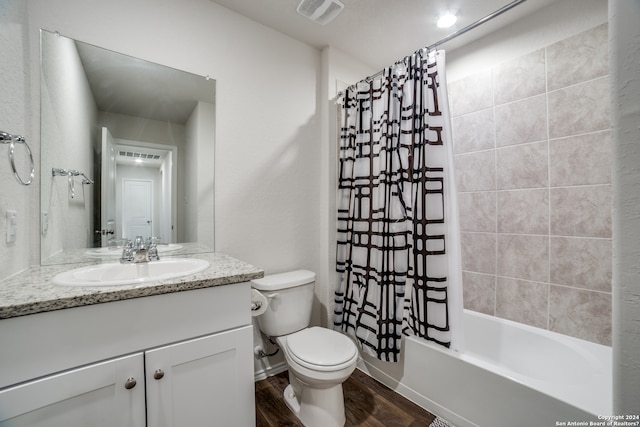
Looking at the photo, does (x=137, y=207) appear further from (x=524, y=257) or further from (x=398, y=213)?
(x=524, y=257)

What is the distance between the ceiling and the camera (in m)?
1.60

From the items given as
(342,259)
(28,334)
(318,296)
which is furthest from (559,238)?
(28,334)

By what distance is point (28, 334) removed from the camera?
2.47ft

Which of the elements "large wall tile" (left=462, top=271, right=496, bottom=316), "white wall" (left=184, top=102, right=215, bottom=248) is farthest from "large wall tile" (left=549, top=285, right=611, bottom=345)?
"white wall" (left=184, top=102, right=215, bottom=248)

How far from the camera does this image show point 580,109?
4.95ft

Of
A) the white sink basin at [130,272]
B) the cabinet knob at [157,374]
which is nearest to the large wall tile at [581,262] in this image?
the white sink basin at [130,272]

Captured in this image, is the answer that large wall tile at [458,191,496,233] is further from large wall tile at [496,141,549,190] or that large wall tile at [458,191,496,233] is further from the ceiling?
the ceiling

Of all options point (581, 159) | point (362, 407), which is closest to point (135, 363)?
point (362, 407)

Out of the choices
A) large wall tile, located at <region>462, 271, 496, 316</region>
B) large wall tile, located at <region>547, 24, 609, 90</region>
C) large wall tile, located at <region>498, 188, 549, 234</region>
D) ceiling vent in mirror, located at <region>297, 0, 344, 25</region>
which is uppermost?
ceiling vent in mirror, located at <region>297, 0, 344, 25</region>

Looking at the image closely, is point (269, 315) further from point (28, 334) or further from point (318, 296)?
point (28, 334)

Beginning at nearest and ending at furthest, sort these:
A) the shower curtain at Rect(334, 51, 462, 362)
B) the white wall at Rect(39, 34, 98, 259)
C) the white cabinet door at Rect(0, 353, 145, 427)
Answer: the white cabinet door at Rect(0, 353, 145, 427)
the white wall at Rect(39, 34, 98, 259)
the shower curtain at Rect(334, 51, 462, 362)

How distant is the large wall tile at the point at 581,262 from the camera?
1.44 meters

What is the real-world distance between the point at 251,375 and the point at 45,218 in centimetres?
119

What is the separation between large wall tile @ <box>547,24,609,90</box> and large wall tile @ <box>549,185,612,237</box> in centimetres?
65
